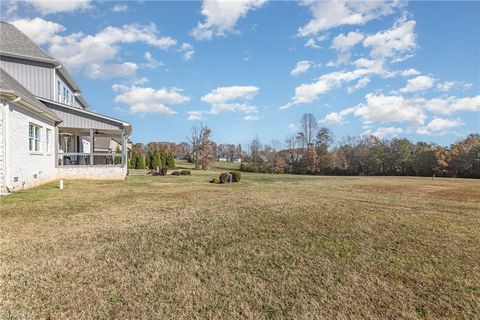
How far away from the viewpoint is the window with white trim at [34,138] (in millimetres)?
12836

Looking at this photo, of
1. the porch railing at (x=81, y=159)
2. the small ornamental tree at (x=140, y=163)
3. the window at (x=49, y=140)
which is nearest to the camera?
the window at (x=49, y=140)

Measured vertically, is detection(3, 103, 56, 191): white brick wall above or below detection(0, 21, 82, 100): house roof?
below

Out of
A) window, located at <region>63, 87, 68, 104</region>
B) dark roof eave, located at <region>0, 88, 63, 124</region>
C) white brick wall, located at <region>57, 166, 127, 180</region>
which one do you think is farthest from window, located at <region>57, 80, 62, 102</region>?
white brick wall, located at <region>57, 166, 127, 180</region>

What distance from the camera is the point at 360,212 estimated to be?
8.61 m

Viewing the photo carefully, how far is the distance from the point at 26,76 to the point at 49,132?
11.0ft

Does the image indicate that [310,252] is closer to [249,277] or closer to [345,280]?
[345,280]

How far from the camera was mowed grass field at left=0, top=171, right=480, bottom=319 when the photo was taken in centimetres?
349

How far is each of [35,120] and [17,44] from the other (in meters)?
6.07

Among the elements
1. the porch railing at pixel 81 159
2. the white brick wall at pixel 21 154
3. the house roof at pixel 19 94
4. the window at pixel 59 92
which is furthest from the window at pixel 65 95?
the white brick wall at pixel 21 154

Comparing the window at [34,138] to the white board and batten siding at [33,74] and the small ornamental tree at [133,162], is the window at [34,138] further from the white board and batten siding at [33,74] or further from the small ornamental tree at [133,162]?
the small ornamental tree at [133,162]

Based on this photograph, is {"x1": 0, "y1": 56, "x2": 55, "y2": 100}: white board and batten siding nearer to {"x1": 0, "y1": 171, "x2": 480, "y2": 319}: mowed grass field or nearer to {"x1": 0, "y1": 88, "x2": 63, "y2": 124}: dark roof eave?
Answer: {"x1": 0, "y1": 88, "x2": 63, "y2": 124}: dark roof eave

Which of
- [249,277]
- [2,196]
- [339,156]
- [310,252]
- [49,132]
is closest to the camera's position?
[249,277]

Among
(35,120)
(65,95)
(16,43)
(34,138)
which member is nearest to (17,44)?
(16,43)

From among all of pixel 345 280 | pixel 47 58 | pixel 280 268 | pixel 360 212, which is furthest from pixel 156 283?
pixel 47 58
